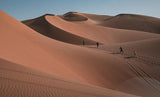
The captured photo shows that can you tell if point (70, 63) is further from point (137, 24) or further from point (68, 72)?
point (137, 24)

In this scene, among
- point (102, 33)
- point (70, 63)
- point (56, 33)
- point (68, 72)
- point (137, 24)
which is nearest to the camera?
point (68, 72)

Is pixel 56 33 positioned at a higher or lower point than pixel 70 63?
lower

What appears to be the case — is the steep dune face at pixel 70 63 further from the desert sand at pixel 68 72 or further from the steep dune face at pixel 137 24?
the steep dune face at pixel 137 24

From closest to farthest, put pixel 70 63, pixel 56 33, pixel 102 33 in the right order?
1. pixel 70 63
2. pixel 56 33
3. pixel 102 33

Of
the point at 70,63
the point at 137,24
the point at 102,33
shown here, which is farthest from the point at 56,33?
the point at 137,24

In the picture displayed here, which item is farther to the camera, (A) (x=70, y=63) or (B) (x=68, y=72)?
(A) (x=70, y=63)

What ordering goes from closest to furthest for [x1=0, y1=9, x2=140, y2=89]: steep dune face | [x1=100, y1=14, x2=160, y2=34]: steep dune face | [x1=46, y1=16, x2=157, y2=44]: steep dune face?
1. [x1=0, y1=9, x2=140, y2=89]: steep dune face
2. [x1=46, y1=16, x2=157, y2=44]: steep dune face
3. [x1=100, y1=14, x2=160, y2=34]: steep dune face

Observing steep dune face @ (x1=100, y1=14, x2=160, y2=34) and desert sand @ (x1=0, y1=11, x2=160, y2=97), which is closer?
desert sand @ (x1=0, y1=11, x2=160, y2=97)

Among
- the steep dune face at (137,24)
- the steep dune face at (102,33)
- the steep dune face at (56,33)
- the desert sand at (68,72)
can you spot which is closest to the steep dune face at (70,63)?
the desert sand at (68,72)

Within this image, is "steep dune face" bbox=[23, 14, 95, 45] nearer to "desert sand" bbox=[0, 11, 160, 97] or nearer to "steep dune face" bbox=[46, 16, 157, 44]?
"steep dune face" bbox=[46, 16, 157, 44]

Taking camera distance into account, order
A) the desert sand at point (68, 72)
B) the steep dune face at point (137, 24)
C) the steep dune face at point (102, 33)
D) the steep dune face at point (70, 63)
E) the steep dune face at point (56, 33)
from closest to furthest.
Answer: the desert sand at point (68, 72) → the steep dune face at point (70, 63) → the steep dune face at point (56, 33) → the steep dune face at point (102, 33) → the steep dune face at point (137, 24)

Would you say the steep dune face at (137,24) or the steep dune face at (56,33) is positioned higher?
the steep dune face at (56,33)

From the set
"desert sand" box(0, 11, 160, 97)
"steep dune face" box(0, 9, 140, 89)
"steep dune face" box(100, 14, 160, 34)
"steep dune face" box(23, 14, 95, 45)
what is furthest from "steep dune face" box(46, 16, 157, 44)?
"steep dune face" box(0, 9, 140, 89)

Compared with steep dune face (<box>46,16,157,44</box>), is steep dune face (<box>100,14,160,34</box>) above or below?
below
